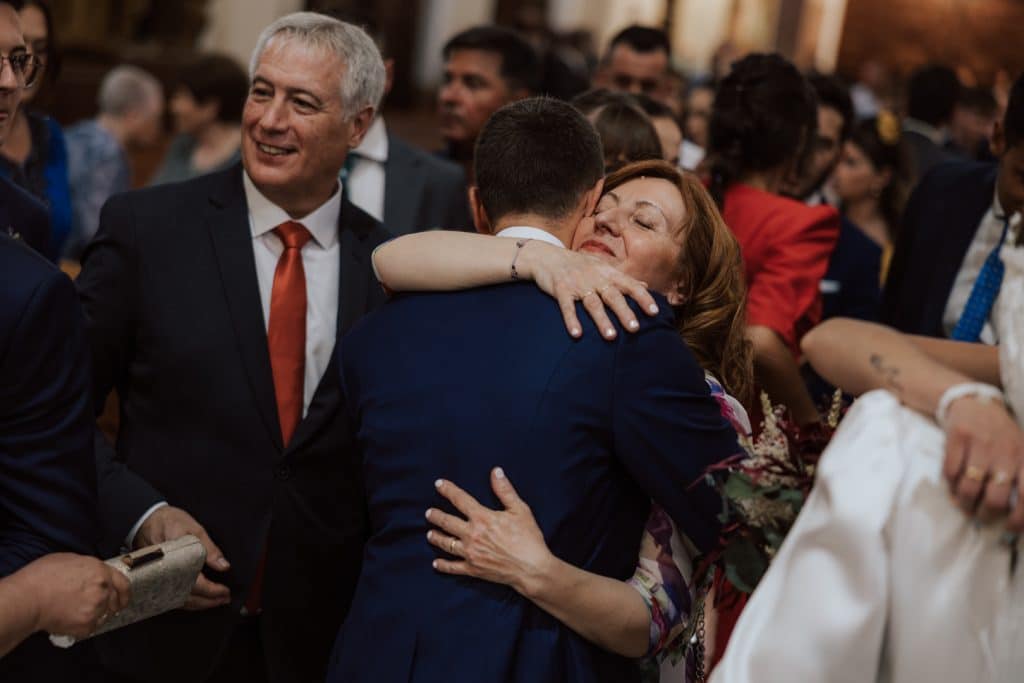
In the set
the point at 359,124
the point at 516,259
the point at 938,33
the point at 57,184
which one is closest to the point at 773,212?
the point at 359,124

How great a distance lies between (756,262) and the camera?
3.26 m

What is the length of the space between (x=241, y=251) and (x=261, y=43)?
537 millimetres

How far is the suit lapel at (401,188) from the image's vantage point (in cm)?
391

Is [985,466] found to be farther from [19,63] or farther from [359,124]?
[359,124]

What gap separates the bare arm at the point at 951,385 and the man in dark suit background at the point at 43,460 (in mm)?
1128

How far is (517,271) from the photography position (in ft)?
6.56

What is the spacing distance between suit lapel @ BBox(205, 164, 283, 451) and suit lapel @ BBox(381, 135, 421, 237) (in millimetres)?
1065

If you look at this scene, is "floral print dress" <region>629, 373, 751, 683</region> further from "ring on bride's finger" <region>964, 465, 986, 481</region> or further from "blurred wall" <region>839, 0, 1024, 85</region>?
"blurred wall" <region>839, 0, 1024, 85</region>

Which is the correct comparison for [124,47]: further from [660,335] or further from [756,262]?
[660,335]

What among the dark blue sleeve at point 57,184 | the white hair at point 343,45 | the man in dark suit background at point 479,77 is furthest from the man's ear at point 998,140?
the dark blue sleeve at point 57,184

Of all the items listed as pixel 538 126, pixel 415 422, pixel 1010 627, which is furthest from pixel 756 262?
pixel 1010 627

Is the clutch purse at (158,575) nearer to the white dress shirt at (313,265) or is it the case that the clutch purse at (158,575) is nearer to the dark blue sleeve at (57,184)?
the white dress shirt at (313,265)

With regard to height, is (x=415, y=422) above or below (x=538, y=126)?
below

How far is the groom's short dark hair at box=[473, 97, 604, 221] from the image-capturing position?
209 cm
